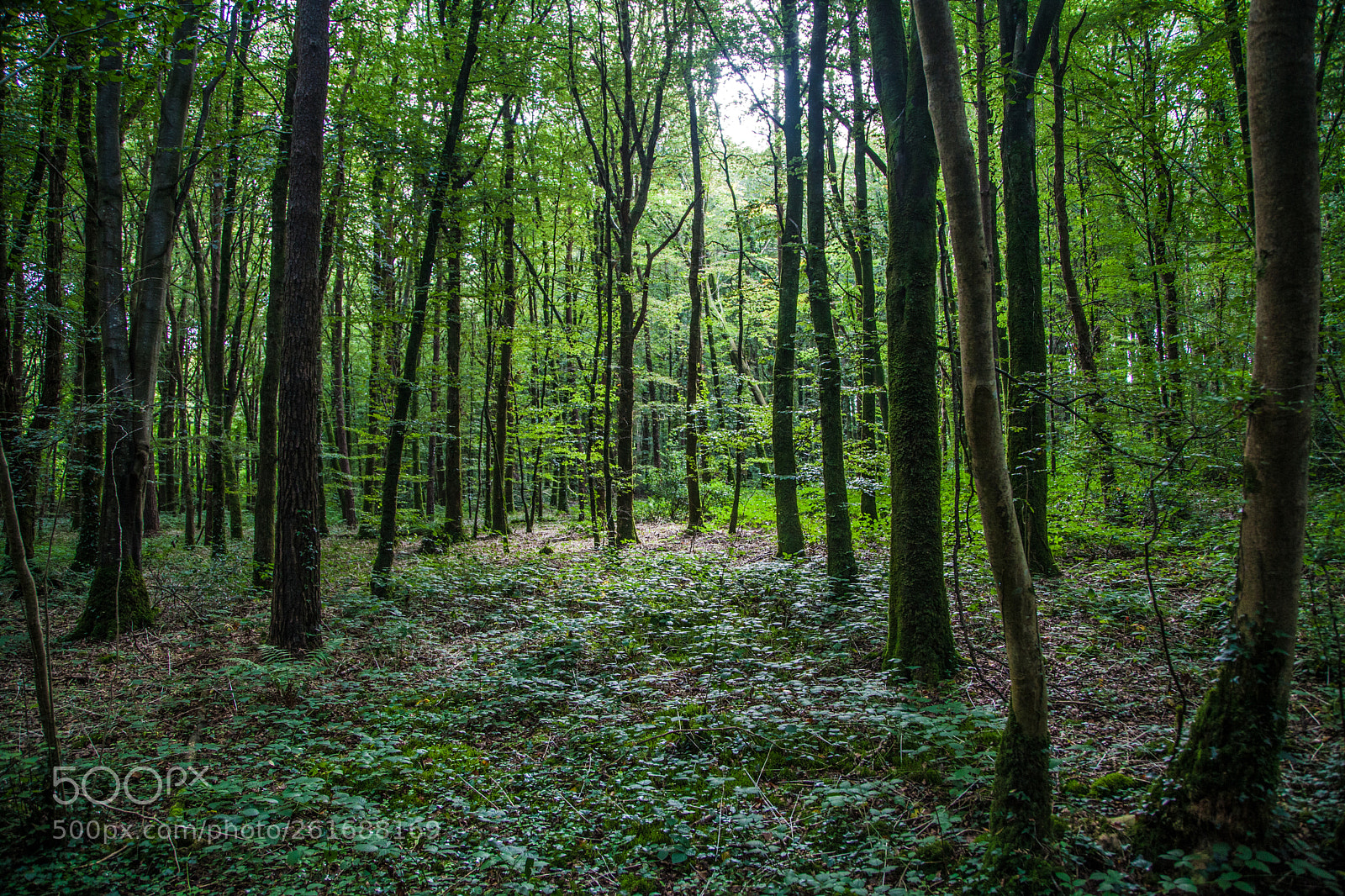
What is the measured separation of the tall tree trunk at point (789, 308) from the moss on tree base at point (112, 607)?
29.9 ft

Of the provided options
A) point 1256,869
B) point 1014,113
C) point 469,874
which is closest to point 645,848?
point 469,874

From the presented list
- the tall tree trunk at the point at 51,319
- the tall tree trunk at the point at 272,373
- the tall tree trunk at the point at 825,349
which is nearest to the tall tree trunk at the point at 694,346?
the tall tree trunk at the point at 825,349

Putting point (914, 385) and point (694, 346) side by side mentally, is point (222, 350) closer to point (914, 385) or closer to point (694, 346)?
point (694, 346)

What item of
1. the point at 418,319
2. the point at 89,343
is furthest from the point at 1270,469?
the point at 89,343

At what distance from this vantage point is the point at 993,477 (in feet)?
9.14

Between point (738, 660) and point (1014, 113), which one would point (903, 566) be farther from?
point (1014, 113)

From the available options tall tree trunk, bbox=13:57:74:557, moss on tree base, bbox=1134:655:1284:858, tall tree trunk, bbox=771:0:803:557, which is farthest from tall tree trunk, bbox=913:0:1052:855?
tall tree trunk, bbox=13:57:74:557

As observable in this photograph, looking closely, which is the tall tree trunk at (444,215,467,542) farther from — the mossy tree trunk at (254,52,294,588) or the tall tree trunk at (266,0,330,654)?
the tall tree trunk at (266,0,330,654)

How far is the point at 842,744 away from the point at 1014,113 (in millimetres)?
8546

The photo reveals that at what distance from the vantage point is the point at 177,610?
8391 millimetres

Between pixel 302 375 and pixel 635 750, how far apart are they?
5647mm

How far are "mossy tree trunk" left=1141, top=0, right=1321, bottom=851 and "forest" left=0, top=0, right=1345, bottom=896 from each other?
16 mm

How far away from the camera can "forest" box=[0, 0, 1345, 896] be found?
2689mm

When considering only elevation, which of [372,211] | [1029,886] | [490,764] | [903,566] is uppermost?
[372,211]
